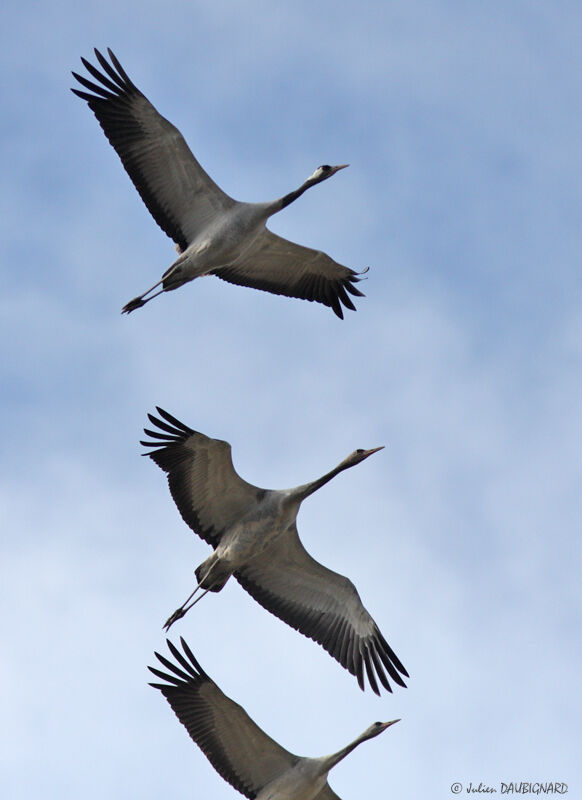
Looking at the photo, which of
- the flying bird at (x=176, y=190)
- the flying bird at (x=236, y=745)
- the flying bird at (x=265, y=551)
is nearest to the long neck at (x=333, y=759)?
the flying bird at (x=236, y=745)

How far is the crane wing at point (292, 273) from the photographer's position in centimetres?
2167

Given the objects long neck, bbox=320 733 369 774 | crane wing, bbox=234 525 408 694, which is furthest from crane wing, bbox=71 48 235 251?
long neck, bbox=320 733 369 774

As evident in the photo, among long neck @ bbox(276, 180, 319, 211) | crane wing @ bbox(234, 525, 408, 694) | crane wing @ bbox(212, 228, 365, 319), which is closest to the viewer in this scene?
crane wing @ bbox(234, 525, 408, 694)

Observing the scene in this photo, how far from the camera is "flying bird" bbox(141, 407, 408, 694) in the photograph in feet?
62.2

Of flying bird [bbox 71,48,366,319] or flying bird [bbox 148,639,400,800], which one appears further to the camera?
flying bird [bbox 71,48,366,319]

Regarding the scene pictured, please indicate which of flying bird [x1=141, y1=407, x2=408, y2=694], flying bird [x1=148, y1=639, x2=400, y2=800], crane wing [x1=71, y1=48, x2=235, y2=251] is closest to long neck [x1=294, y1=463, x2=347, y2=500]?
flying bird [x1=141, y1=407, x2=408, y2=694]

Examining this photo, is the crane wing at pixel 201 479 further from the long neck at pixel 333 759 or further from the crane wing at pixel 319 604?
the long neck at pixel 333 759

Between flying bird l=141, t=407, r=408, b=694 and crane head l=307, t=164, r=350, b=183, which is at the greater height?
crane head l=307, t=164, r=350, b=183

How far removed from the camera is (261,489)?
1945cm

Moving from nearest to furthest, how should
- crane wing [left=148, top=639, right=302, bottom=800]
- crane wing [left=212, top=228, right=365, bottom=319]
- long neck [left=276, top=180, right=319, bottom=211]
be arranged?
crane wing [left=148, top=639, right=302, bottom=800] < long neck [left=276, top=180, right=319, bottom=211] < crane wing [left=212, top=228, right=365, bottom=319]

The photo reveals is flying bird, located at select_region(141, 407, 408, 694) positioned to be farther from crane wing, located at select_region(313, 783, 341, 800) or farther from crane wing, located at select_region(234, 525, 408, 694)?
crane wing, located at select_region(313, 783, 341, 800)

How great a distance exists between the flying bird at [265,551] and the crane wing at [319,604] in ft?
0.05

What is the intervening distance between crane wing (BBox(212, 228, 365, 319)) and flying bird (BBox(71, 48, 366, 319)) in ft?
0.60

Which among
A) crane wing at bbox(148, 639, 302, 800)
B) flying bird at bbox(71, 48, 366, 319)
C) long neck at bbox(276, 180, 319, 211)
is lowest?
crane wing at bbox(148, 639, 302, 800)
